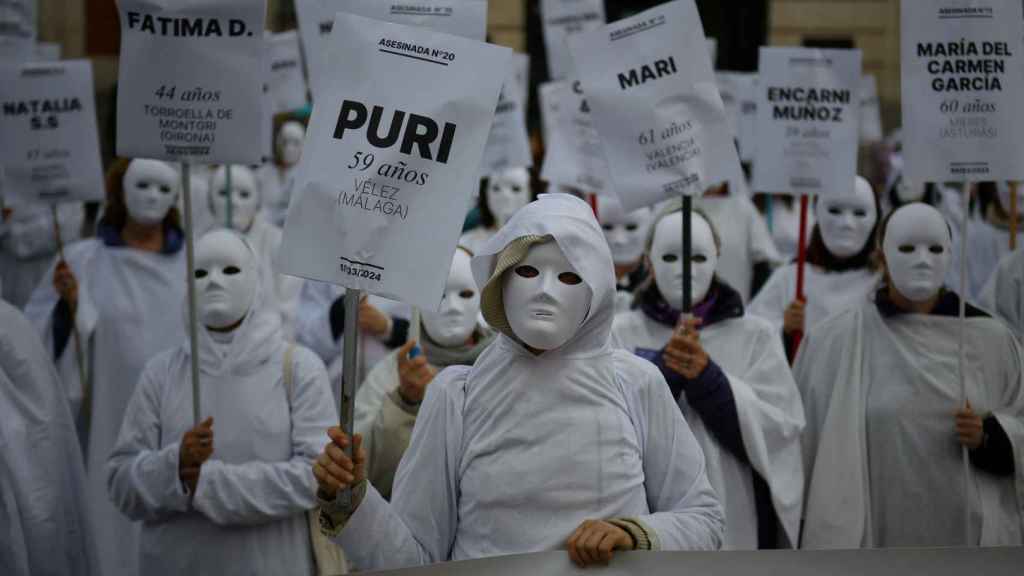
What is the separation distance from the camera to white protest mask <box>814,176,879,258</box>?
6.88 metres

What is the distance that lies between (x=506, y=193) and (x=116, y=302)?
2839 mm

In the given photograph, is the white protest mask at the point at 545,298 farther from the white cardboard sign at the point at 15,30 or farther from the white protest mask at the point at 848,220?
the white cardboard sign at the point at 15,30

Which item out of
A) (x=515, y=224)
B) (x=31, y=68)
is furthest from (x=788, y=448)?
(x=31, y=68)

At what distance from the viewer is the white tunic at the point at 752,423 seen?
5.16 m

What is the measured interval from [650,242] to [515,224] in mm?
2216

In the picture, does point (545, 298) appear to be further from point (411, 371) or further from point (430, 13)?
point (430, 13)

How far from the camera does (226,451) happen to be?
4.99 metres

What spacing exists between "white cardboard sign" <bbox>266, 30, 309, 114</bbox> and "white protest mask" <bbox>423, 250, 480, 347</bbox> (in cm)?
424

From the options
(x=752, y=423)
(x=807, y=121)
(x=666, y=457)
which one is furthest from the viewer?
(x=807, y=121)

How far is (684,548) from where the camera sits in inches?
138

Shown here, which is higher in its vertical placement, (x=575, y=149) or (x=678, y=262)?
(x=575, y=149)

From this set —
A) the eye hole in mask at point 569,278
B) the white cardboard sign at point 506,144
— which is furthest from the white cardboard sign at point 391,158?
the white cardboard sign at point 506,144

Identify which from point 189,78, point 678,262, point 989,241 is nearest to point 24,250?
point 189,78

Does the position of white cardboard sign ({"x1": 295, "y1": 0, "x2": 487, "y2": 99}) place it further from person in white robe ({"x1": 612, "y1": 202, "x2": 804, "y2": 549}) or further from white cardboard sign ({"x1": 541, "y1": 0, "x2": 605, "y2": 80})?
white cardboard sign ({"x1": 541, "y1": 0, "x2": 605, "y2": 80})
